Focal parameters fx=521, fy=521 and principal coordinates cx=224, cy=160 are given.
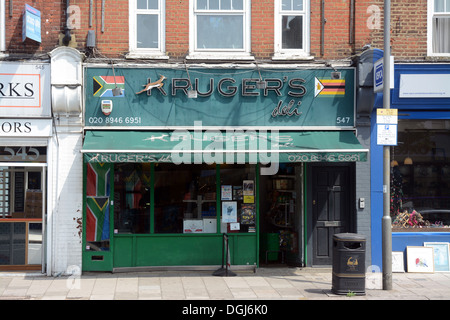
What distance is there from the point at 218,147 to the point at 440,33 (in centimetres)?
580

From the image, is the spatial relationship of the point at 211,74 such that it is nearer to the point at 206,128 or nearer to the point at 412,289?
the point at 206,128

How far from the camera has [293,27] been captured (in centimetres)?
1176

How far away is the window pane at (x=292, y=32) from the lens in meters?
11.7

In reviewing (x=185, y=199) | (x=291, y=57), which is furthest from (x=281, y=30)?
(x=185, y=199)

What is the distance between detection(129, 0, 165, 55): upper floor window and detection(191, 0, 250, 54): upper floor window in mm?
753

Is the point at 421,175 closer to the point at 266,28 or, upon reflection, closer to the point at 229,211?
the point at 229,211

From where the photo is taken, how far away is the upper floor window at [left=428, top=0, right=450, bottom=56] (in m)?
11.8

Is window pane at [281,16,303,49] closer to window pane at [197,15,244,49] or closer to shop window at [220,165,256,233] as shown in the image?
window pane at [197,15,244,49]

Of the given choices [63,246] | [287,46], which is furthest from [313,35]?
[63,246]

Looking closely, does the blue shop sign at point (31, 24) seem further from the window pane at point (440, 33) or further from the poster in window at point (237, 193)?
the window pane at point (440, 33)

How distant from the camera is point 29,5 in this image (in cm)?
1102

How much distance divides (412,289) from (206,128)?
525 cm

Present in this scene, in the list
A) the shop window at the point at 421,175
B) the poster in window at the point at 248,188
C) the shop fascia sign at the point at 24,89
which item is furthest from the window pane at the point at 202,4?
the shop window at the point at 421,175

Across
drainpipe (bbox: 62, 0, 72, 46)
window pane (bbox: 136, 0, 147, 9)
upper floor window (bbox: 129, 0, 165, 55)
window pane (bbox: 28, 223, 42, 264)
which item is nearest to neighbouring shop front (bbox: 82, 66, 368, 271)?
upper floor window (bbox: 129, 0, 165, 55)
